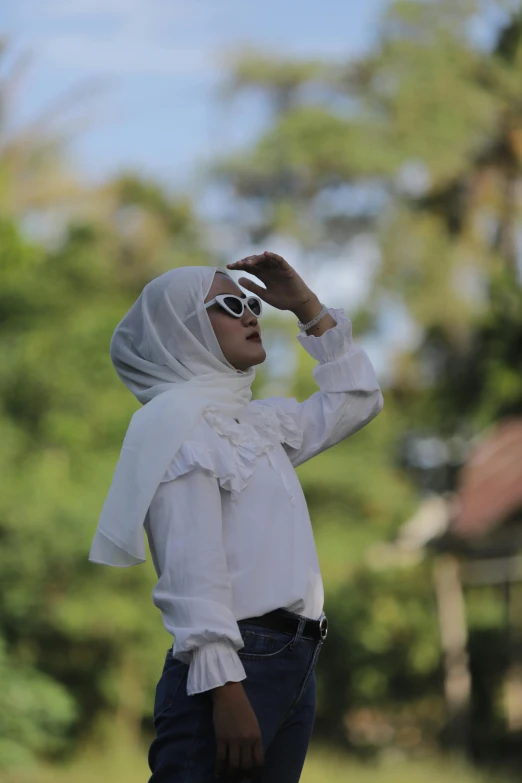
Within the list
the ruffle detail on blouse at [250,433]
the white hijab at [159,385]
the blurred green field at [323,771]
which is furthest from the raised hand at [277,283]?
the blurred green field at [323,771]

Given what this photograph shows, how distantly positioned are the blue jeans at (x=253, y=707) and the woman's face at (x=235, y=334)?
0.48 metres

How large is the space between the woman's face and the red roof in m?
8.63

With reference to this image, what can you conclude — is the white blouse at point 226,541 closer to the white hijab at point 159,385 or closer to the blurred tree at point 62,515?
the white hijab at point 159,385

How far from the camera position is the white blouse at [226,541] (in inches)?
74.4

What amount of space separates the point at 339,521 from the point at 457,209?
21.5 feet

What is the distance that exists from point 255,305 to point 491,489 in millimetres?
8840

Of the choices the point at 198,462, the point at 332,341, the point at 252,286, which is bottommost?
the point at 198,462

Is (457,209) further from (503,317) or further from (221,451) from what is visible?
(221,451)

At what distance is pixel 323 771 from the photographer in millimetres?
13430

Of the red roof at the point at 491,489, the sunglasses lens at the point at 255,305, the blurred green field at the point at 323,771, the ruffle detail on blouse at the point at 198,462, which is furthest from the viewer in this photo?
the blurred green field at the point at 323,771

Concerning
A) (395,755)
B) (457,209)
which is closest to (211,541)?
(395,755)

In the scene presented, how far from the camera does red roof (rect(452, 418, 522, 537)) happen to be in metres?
10.5

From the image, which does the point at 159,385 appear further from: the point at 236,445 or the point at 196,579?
the point at 196,579

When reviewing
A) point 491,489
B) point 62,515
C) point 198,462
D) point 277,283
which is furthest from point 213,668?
point 491,489
